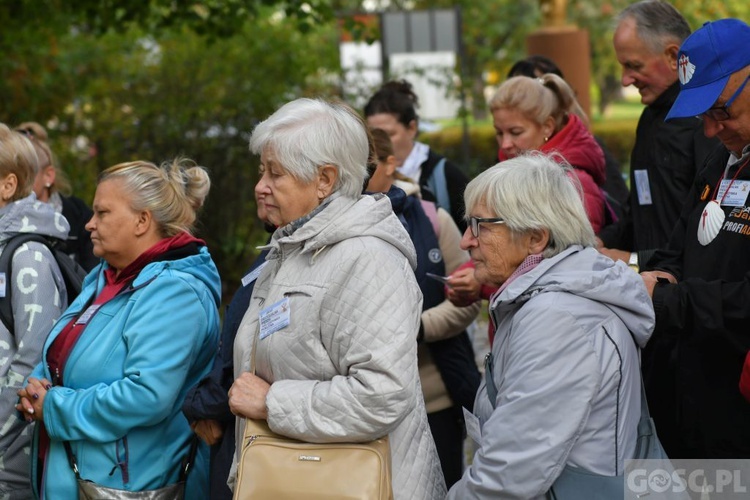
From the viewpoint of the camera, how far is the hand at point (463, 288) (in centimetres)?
439

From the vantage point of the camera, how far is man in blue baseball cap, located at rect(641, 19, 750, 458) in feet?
11.6

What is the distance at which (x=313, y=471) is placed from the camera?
306 centimetres

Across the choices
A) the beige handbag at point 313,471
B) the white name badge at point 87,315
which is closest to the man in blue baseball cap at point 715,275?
the beige handbag at point 313,471

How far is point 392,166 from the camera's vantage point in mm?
5000

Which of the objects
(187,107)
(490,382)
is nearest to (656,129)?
(490,382)

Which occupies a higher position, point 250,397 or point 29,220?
point 29,220

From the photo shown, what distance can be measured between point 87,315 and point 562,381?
6.33 feet

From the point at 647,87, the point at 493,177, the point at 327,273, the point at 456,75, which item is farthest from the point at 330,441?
the point at 456,75

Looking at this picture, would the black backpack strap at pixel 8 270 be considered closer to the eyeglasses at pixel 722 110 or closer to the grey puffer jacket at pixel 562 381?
the grey puffer jacket at pixel 562 381

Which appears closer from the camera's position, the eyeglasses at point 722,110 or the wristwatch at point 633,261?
the eyeglasses at point 722,110

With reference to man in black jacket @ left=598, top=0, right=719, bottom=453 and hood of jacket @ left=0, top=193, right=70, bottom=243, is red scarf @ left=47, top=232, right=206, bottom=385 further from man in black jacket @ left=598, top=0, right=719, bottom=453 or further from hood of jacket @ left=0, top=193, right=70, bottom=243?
man in black jacket @ left=598, top=0, right=719, bottom=453

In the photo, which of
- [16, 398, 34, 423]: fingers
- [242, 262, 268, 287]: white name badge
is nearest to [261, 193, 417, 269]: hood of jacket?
[242, 262, 268, 287]: white name badge

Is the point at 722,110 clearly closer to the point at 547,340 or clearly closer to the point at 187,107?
the point at 547,340

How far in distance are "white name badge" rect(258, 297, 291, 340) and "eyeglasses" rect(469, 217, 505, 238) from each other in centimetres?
61
